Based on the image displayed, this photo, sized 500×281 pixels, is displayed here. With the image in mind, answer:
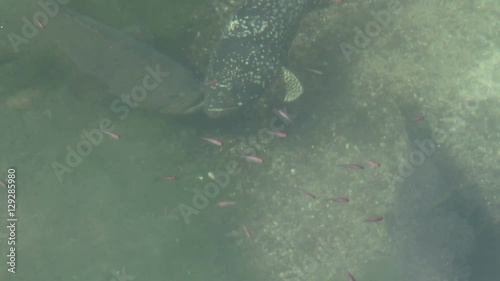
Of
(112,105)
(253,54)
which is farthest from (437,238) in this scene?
(112,105)

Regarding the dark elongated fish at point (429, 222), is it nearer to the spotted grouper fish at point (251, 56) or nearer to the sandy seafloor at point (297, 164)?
the sandy seafloor at point (297, 164)

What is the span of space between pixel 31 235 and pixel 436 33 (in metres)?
8.29

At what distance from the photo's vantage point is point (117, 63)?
711cm

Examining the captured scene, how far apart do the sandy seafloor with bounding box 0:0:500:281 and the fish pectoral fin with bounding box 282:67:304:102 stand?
17.1 inches

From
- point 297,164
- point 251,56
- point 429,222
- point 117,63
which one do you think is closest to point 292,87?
point 251,56

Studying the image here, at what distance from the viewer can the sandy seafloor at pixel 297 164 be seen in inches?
284

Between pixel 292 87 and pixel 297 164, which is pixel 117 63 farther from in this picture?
pixel 297 164

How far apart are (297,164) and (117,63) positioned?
3736 millimetres

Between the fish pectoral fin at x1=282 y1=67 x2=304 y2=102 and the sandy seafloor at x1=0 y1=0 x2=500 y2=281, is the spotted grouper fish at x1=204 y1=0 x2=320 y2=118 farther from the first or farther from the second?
the sandy seafloor at x1=0 y1=0 x2=500 y2=281

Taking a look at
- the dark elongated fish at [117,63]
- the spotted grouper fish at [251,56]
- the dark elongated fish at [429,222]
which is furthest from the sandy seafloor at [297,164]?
the spotted grouper fish at [251,56]

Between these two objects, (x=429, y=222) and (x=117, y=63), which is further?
(x=429, y=222)

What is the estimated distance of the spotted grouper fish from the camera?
6867 millimetres

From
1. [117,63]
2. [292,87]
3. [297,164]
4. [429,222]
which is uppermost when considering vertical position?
[117,63]

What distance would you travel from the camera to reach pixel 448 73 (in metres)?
7.57
